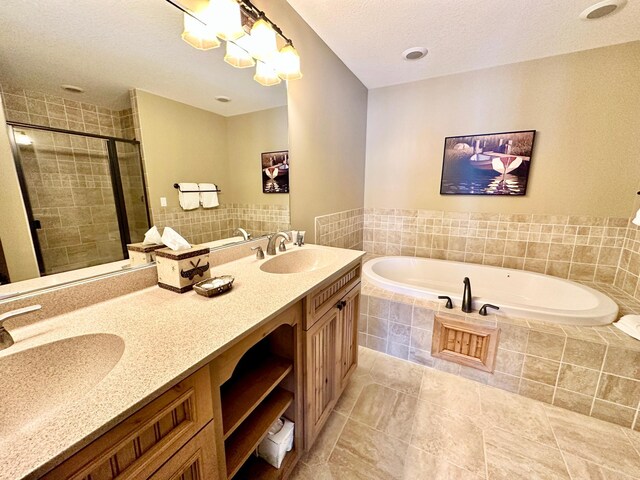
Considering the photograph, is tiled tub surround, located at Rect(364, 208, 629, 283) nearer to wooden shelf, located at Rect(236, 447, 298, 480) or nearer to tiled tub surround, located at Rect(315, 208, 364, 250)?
tiled tub surround, located at Rect(315, 208, 364, 250)

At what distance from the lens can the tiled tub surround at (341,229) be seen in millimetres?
2143

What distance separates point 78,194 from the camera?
0.83 m

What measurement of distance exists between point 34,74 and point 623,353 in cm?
282

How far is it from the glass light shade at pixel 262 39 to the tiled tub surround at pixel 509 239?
80.3 inches

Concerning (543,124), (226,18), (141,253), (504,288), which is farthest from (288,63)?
(504,288)

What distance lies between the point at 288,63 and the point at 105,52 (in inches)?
34.2

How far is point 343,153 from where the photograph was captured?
242 cm

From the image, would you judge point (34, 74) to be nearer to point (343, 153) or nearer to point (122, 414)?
point (122, 414)

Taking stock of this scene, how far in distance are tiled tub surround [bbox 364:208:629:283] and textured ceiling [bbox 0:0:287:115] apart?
7.52ft

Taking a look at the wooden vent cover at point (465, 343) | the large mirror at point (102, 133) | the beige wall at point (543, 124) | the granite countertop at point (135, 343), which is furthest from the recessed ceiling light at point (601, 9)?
the granite countertop at point (135, 343)

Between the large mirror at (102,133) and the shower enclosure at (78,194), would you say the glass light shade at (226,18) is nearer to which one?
the large mirror at (102,133)

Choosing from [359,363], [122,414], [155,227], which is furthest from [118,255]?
[359,363]

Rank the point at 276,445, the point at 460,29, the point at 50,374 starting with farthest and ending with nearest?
the point at 460,29, the point at 276,445, the point at 50,374

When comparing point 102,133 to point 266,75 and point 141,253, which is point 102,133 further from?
point 266,75
